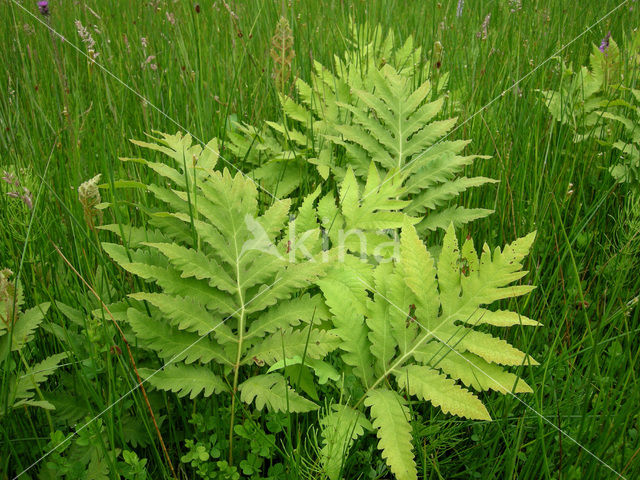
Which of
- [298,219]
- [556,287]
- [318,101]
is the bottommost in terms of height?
[556,287]

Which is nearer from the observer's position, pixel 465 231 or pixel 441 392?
pixel 441 392

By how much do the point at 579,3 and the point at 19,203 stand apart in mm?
4718

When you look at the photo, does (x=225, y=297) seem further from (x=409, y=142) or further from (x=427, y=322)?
(x=409, y=142)

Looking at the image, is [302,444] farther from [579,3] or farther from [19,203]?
[579,3]

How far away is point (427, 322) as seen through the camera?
1.19 metres

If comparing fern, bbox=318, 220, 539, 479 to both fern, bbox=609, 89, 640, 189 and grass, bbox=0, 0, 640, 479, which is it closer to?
grass, bbox=0, 0, 640, 479

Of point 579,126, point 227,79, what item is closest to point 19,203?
point 227,79

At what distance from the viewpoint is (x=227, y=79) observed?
2633mm

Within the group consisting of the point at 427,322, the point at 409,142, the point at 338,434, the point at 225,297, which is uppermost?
the point at 409,142

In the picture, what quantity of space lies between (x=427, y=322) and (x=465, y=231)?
1.84 feet

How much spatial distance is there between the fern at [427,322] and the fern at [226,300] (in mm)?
104

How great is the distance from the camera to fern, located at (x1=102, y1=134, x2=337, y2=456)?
1.04m

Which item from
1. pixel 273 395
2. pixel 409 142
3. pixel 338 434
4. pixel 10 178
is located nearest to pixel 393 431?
pixel 338 434

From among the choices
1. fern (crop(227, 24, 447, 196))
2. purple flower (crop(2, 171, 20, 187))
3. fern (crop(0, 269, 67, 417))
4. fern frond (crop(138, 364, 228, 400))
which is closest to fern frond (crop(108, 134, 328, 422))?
fern frond (crop(138, 364, 228, 400))
